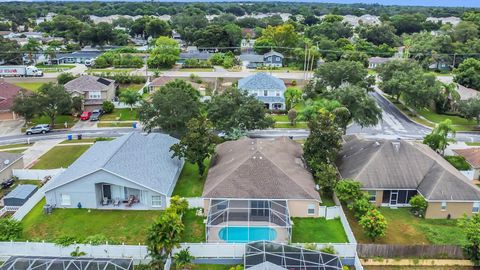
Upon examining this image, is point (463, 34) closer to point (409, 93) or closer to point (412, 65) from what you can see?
point (412, 65)

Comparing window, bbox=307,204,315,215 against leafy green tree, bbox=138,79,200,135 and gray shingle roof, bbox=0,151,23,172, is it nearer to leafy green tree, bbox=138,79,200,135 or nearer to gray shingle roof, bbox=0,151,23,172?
leafy green tree, bbox=138,79,200,135

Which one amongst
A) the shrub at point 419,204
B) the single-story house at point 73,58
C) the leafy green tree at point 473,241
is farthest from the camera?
the single-story house at point 73,58

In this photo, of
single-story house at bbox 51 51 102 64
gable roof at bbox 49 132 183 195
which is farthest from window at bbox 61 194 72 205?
single-story house at bbox 51 51 102 64

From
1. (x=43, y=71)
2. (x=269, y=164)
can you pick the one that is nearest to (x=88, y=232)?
(x=269, y=164)

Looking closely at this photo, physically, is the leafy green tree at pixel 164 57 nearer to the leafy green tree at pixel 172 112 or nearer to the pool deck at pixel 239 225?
the leafy green tree at pixel 172 112

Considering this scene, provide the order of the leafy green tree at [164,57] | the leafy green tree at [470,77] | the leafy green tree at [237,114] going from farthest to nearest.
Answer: the leafy green tree at [164,57] < the leafy green tree at [470,77] < the leafy green tree at [237,114]

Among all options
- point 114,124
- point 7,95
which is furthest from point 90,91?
point 7,95

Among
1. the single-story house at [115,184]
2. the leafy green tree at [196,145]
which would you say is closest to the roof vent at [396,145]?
the leafy green tree at [196,145]


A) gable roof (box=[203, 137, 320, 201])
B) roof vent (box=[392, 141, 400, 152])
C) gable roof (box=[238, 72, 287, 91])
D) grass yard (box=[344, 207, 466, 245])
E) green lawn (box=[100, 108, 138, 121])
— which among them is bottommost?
grass yard (box=[344, 207, 466, 245])
